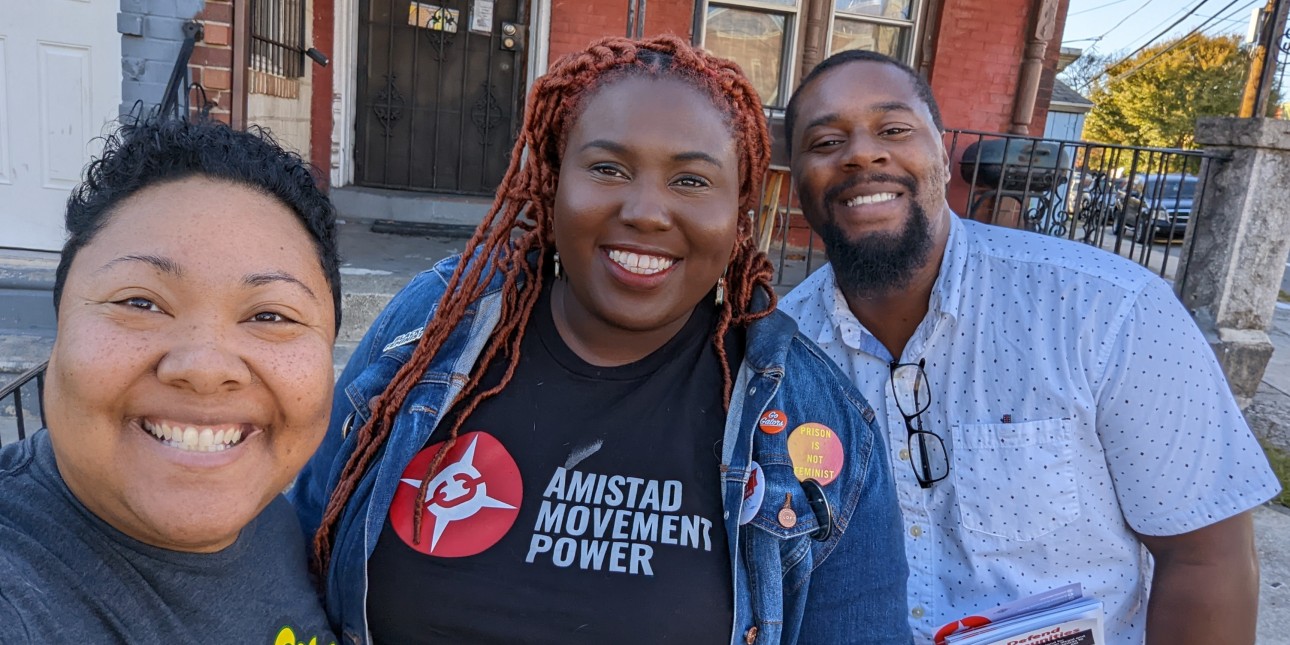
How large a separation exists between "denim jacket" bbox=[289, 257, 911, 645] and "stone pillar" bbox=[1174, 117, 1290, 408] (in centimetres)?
507

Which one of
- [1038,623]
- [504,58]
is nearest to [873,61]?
[1038,623]

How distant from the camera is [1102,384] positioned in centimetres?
200

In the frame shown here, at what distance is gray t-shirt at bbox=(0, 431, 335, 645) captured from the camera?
1.02 meters

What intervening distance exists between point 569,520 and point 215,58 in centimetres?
410

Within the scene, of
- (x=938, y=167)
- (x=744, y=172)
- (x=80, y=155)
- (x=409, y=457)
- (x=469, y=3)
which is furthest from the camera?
(x=469, y=3)

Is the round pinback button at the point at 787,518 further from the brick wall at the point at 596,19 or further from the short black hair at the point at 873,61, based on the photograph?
the brick wall at the point at 596,19

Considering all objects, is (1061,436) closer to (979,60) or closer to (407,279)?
(407,279)

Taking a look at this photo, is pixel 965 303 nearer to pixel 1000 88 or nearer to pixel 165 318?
pixel 165 318

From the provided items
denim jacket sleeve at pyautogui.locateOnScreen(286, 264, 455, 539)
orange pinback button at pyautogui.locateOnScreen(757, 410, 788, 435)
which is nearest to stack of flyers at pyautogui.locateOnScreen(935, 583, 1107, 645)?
orange pinback button at pyautogui.locateOnScreen(757, 410, 788, 435)

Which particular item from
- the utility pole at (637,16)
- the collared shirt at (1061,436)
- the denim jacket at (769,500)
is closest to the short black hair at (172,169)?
the denim jacket at (769,500)

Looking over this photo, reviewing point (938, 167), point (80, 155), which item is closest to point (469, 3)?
point (80, 155)

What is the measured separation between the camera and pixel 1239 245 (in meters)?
5.52

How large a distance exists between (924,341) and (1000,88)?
6.36 metres

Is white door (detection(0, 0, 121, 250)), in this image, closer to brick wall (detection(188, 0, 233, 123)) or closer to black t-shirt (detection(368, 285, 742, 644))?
brick wall (detection(188, 0, 233, 123))
